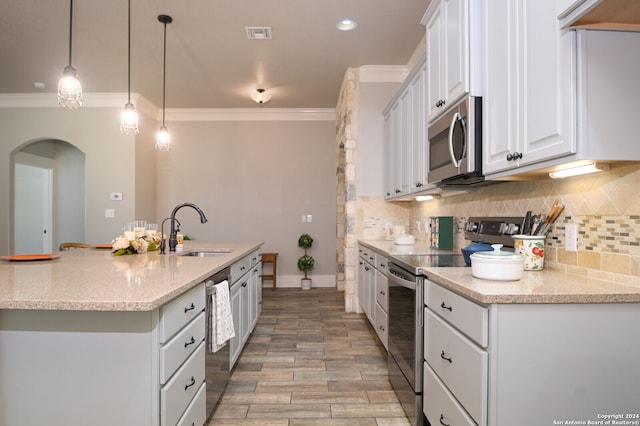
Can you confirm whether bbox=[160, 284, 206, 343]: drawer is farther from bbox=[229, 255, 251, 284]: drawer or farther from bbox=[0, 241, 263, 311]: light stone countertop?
bbox=[229, 255, 251, 284]: drawer

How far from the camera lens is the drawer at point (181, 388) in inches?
53.8

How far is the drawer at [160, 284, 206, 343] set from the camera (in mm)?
1366

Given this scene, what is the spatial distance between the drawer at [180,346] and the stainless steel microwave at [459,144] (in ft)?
5.19

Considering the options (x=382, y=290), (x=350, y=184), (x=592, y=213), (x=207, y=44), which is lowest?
(x=382, y=290)

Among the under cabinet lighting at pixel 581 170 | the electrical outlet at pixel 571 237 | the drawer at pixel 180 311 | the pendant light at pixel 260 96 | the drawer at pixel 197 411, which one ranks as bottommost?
the drawer at pixel 197 411

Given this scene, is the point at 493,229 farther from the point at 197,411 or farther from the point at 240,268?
the point at 197,411

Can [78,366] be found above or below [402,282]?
below

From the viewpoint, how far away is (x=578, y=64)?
1229 mm

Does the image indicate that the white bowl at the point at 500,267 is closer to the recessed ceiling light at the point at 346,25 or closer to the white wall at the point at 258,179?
the recessed ceiling light at the point at 346,25

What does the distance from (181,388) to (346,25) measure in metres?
3.13

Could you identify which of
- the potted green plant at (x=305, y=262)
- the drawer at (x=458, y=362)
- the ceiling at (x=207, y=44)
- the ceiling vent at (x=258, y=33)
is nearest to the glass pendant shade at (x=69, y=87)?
the ceiling at (x=207, y=44)

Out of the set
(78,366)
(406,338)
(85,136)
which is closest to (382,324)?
(406,338)

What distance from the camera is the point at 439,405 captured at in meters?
1.63

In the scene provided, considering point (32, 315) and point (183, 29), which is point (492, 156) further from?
point (183, 29)
